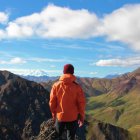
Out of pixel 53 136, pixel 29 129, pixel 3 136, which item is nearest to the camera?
pixel 53 136

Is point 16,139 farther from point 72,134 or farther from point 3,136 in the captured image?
point 72,134

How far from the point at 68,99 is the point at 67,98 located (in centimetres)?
7

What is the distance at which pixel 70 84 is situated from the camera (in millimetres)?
16891

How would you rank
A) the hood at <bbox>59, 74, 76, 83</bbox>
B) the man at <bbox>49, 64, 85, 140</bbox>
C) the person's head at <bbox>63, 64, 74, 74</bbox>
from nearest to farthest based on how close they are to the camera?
the hood at <bbox>59, 74, 76, 83</bbox> < the man at <bbox>49, 64, 85, 140</bbox> < the person's head at <bbox>63, 64, 74, 74</bbox>

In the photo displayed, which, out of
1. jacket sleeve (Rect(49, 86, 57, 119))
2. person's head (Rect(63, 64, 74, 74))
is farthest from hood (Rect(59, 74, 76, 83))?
jacket sleeve (Rect(49, 86, 57, 119))

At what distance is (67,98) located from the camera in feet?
55.5

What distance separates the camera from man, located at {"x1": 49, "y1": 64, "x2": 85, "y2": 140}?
1686 centimetres

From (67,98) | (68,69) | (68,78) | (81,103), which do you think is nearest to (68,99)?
(67,98)

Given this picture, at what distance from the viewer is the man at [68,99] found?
16.9 m

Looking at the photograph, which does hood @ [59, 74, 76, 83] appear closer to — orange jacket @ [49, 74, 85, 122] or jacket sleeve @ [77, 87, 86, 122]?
orange jacket @ [49, 74, 85, 122]

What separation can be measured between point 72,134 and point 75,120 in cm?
78

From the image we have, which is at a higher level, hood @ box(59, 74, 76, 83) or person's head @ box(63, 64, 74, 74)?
person's head @ box(63, 64, 74, 74)

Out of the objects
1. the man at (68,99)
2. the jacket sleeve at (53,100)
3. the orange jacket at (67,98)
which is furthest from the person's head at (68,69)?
the jacket sleeve at (53,100)

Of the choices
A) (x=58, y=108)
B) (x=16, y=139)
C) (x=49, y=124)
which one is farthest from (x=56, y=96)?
(x=16, y=139)
